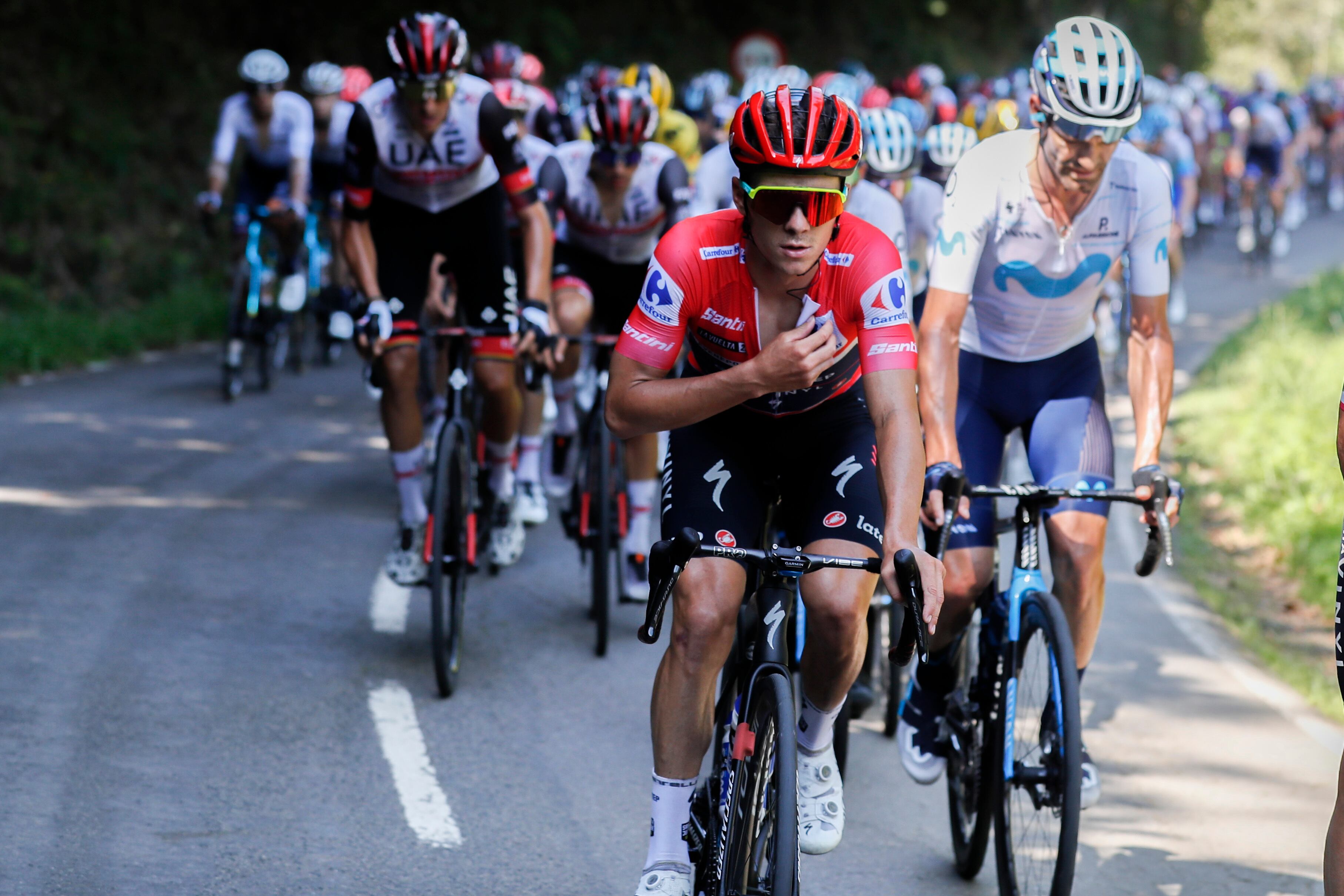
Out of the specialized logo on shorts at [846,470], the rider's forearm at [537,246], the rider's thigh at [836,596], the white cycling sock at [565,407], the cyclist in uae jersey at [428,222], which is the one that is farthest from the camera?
the white cycling sock at [565,407]

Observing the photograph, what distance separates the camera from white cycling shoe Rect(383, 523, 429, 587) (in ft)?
21.5

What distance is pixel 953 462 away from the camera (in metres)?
4.42

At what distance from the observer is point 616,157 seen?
784 cm

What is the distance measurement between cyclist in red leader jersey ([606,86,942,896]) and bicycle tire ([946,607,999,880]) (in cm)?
76

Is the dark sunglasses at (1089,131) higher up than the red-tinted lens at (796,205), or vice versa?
the dark sunglasses at (1089,131)

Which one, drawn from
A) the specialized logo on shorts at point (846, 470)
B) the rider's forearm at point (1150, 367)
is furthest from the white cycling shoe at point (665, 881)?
the rider's forearm at point (1150, 367)

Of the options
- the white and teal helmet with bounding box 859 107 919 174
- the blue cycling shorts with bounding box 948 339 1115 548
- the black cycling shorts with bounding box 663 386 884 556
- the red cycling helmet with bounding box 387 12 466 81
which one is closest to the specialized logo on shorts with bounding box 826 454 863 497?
the black cycling shorts with bounding box 663 386 884 556

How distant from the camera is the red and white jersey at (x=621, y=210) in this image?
8.05 meters

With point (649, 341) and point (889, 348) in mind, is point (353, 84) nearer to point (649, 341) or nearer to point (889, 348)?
point (649, 341)

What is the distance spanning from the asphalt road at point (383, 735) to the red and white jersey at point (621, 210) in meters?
1.73

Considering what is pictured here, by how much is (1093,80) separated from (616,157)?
12.2ft

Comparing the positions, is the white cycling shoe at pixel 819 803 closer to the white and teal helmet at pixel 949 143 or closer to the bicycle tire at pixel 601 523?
the bicycle tire at pixel 601 523

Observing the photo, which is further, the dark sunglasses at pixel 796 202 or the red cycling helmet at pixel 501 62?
the red cycling helmet at pixel 501 62

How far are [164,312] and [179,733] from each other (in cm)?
1190
